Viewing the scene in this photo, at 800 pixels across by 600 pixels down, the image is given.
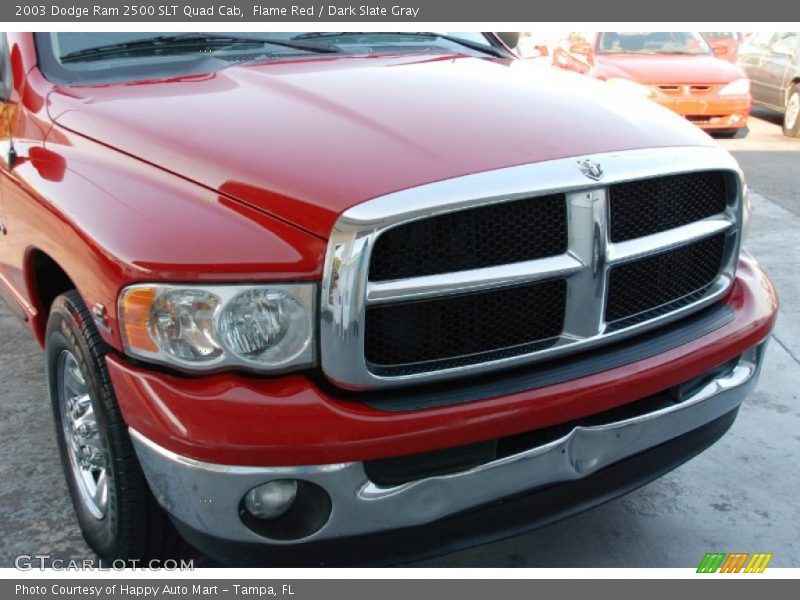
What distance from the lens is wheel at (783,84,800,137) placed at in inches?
421

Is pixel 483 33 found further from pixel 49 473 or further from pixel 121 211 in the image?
pixel 49 473

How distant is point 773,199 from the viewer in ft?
24.2

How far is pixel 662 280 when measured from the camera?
242cm

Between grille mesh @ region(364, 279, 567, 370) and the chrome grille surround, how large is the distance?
0.13ft

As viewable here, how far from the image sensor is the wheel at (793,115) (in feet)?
35.1

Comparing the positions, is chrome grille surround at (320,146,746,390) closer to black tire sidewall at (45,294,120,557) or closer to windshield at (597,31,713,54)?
black tire sidewall at (45,294,120,557)

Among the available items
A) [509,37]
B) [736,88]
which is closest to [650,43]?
[736,88]

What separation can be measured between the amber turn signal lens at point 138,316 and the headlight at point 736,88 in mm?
9269

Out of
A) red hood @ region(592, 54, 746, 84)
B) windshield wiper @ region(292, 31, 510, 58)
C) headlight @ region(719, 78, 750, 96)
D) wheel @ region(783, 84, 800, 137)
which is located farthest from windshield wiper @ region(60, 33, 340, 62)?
wheel @ region(783, 84, 800, 137)

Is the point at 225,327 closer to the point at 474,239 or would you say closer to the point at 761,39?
the point at 474,239

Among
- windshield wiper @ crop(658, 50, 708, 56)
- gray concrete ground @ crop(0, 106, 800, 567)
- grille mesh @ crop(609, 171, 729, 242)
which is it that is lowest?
gray concrete ground @ crop(0, 106, 800, 567)

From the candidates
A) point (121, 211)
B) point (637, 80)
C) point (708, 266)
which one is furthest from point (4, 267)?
point (637, 80)

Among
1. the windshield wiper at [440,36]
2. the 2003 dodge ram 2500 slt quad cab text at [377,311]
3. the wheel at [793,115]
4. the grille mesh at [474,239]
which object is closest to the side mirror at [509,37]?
the windshield wiper at [440,36]

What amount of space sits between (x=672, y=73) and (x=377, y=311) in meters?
8.86
